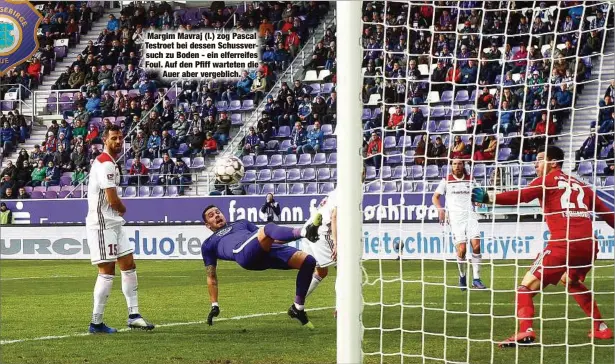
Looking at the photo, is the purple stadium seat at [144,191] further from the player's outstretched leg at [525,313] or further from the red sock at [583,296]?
the player's outstretched leg at [525,313]

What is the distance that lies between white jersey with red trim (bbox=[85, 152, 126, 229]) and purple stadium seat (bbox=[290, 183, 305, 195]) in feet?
43.6

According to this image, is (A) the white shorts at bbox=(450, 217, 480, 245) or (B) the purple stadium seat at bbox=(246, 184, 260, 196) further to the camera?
(B) the purple stadium seat at bbox=(246, 184, 260, 196)

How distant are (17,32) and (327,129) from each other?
32.0 ft

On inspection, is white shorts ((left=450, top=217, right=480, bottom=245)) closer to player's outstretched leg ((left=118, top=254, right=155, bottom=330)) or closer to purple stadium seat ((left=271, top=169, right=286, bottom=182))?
player's outstretched leg ((left=118, top=254, right=155, bottom=330))

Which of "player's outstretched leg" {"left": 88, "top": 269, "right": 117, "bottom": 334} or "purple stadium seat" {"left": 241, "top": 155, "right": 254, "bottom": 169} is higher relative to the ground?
"purple stadium seat" {"left": 241, "top": 155, "right": 254, "bottom": 169}

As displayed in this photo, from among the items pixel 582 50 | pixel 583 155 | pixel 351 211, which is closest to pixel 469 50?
pixel 582 50

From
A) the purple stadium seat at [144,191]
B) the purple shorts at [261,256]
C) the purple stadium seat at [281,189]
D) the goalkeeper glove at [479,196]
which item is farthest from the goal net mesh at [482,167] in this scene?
the purple stadium seat at [144,191]

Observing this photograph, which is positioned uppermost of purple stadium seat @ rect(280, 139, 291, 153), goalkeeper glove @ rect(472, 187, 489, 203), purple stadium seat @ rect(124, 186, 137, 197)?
goalkeeper glove @ rect(472, 187, 489, 203)

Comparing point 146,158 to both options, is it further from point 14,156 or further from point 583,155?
point 583,155

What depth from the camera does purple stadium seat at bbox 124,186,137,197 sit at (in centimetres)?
2395

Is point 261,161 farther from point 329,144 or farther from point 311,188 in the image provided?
point 311,188

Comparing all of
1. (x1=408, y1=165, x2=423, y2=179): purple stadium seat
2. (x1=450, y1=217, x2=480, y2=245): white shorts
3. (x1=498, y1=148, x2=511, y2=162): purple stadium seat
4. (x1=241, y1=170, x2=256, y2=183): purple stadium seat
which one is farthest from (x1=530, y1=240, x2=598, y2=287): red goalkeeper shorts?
(x1=241, y1=170, x2=256, y2=183): purple stadium seat

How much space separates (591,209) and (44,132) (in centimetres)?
2187

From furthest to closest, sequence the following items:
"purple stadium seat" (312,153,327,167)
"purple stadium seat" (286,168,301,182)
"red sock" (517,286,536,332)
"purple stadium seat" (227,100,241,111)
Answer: "purple stadium seat" (227,100,241,111)
"purple stadium seat" (286,168,301,182)
"purple stadium seat" (312,153,327,167)
"red sock" (517,286,536,332)
